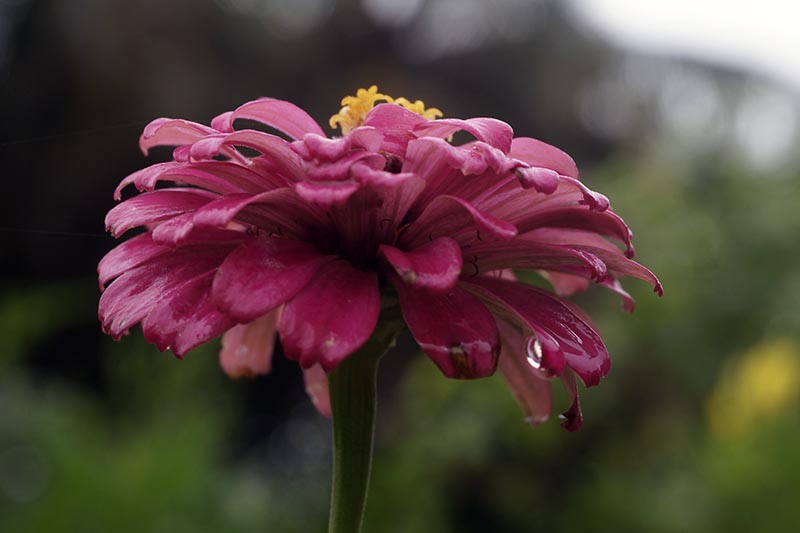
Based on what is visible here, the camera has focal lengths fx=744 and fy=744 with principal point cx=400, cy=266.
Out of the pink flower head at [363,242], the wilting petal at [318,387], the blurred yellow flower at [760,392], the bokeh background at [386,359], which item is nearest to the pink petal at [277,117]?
the pink flower head at [363,242]

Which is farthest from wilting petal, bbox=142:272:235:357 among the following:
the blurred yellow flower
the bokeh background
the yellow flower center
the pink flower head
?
the blurred yellow flower

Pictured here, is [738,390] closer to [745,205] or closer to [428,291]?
[745,205]

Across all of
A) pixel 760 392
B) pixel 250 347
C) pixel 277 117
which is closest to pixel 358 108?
pixel 277 117

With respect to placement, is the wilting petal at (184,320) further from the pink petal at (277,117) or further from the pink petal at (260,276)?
the pink petal at (277,117)

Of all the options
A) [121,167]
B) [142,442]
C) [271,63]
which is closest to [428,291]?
[142,442]

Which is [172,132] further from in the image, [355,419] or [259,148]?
[355,419]
